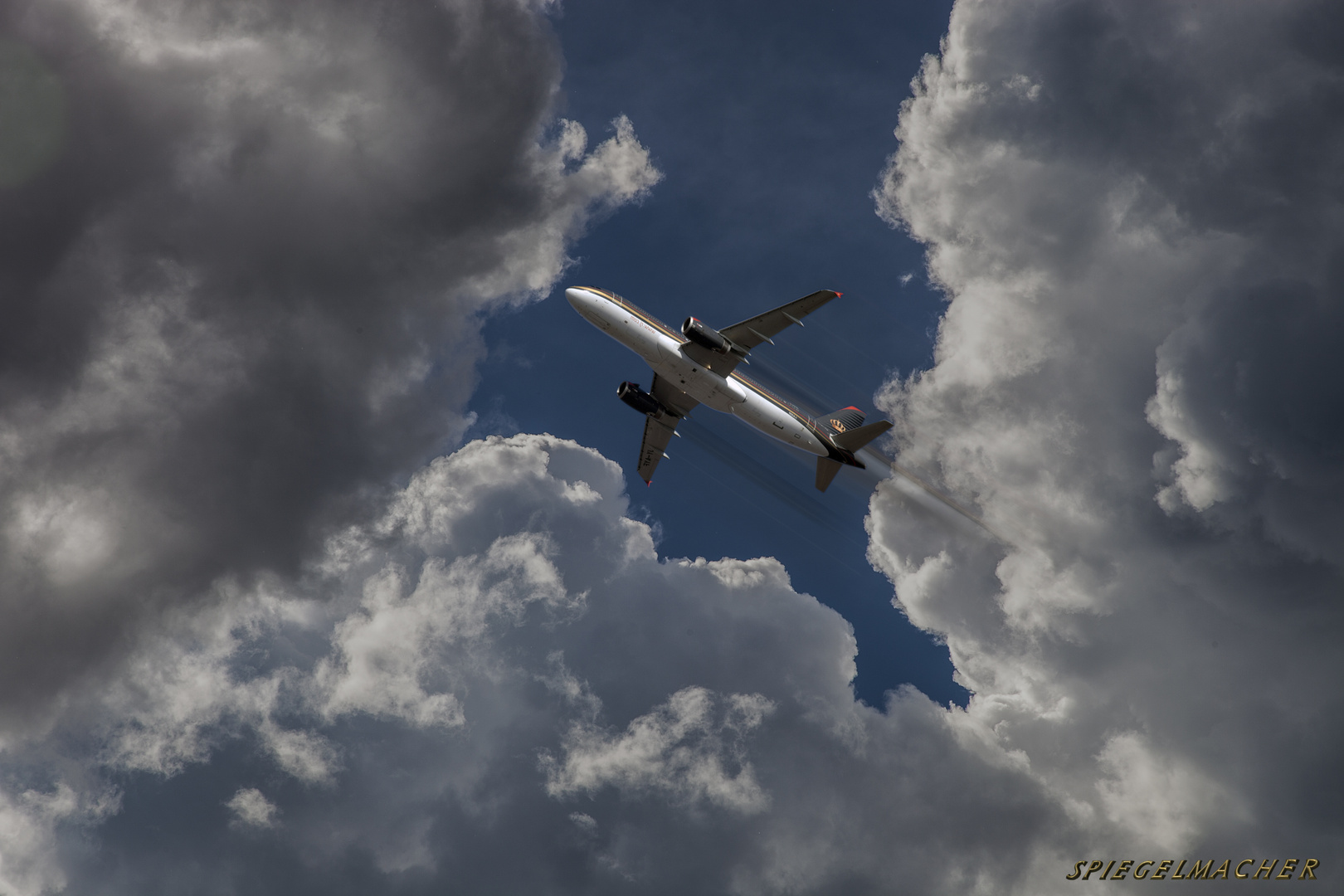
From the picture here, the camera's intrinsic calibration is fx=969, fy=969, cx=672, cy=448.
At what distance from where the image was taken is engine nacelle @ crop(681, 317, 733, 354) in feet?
326

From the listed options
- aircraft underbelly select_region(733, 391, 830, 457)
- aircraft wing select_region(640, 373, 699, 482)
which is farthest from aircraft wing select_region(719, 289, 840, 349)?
aircraft wing select_region(640, 373, 699, 482)

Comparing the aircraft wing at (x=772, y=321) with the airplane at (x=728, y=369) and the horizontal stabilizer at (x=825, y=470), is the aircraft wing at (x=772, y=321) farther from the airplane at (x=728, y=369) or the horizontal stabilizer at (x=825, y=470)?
the horizontal stabilizer at (x=825, y=470)

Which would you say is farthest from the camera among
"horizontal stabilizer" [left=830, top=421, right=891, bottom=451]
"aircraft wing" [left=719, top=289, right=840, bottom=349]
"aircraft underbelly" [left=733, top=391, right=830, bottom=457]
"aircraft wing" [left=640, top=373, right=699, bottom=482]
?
"aircraft wing" [left=640, top=373, right=699, bottom=482]

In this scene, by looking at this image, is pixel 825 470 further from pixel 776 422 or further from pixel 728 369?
pixel 728 369

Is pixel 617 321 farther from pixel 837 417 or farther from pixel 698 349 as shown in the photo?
pixel 837 417

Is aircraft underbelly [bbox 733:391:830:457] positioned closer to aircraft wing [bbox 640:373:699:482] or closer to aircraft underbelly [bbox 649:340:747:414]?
aircraft underbelly [bbox 649:340:747:414]

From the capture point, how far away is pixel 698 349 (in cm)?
10038

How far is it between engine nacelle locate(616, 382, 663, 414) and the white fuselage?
8.90 metres

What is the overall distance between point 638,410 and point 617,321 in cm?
1664

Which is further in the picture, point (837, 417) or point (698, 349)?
point (837, 417)

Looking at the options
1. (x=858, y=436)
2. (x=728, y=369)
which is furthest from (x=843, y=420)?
(x=728, y=369)

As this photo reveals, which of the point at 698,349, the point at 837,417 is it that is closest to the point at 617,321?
the point at 698,349

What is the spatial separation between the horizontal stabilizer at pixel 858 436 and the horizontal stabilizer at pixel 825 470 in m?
2.28

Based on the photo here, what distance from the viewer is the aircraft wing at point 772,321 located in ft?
319
